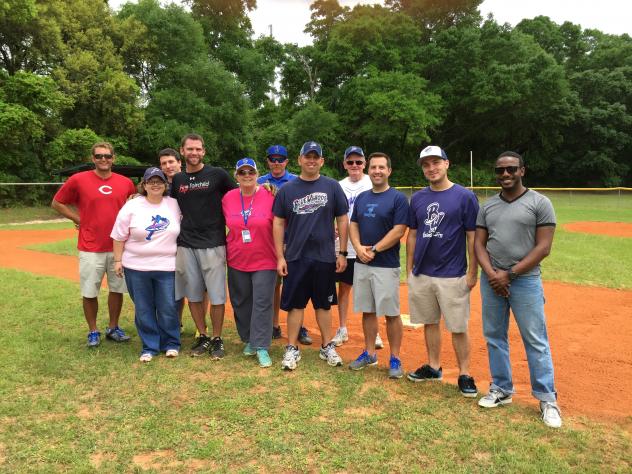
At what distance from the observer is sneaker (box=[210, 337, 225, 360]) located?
15.5 ft

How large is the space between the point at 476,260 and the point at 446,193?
2.00 feet

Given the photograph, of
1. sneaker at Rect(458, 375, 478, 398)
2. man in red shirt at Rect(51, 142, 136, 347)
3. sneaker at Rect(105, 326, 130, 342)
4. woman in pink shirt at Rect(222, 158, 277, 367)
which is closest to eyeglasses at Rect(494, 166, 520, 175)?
sneaker at Rect(458, 375, 478, 398)

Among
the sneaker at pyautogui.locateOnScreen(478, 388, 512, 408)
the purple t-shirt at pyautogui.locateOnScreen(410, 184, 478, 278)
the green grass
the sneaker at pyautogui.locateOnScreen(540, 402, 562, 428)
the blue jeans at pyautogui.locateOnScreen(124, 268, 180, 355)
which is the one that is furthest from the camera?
the blue jeans at pyautogui.locateOnScreen(124, 268, 180, 355)

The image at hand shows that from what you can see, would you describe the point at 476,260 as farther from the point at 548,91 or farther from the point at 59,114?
the point at 548,91

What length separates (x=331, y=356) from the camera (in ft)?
15.0

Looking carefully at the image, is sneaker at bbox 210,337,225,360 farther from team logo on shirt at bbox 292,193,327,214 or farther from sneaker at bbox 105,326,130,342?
team logo on shirt at bbox 292,193,327,214

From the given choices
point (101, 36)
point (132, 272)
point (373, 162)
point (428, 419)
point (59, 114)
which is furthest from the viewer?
point (101, 36)

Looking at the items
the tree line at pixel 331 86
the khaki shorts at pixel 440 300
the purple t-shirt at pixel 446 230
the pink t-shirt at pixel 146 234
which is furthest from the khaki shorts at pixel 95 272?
the tree line at pixel 331 86

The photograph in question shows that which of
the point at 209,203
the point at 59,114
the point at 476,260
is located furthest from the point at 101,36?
the point at 476,260

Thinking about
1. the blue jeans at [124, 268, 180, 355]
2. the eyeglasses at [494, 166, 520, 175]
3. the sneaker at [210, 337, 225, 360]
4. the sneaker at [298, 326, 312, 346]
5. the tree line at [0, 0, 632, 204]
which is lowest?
the sneaker at [298, 326, 312, 346]

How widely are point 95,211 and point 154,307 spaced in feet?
3.96

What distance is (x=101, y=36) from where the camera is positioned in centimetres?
2945

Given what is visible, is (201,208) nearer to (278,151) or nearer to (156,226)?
→ (156,226)

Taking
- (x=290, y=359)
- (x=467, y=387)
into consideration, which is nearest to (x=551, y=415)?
(x=467, y=387)
